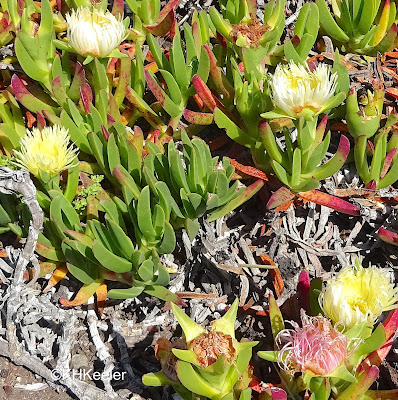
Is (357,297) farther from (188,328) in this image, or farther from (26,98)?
(26,98)

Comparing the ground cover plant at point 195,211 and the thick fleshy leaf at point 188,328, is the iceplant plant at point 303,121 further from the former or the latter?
the thick fleshy leaf at point 188,328

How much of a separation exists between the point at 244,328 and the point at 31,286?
564 mm

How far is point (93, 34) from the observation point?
137cm

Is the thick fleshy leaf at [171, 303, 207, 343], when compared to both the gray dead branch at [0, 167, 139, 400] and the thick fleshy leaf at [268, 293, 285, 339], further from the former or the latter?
the gray dead branch at [0, 167, 139, 400]

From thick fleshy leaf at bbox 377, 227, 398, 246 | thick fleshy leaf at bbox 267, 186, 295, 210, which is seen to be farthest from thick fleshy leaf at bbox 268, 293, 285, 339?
thick fleshy leaf at bbox 377, 227, 398, 246

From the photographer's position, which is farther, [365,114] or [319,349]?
[365,114]

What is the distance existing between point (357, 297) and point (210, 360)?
32 centimetres

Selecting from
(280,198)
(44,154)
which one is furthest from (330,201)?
(44,154)

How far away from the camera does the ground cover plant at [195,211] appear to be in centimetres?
113

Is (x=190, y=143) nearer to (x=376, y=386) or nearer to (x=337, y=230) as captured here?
(x=337, y=230)

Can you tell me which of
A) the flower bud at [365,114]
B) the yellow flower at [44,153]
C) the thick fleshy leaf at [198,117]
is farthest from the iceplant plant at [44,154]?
the flower bud at [365,114]

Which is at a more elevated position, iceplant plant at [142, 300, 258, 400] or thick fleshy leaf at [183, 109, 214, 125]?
thick fleshy leaf at [183, 109, 214, 125]

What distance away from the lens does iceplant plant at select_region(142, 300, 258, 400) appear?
37.9 inches

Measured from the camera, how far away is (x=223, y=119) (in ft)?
4.66
